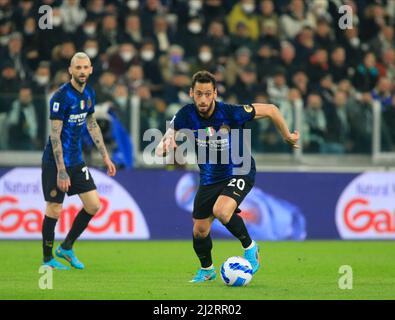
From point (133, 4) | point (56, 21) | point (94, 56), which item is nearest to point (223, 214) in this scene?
point (94, 56)

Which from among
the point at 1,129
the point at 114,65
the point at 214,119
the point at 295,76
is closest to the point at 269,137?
the point at 295,76

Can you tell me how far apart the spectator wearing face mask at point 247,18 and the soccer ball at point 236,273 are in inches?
396

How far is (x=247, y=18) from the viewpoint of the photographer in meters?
20.0

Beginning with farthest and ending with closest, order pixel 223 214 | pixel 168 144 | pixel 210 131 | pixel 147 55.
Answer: pixel 147 55 < pixel 210 131 < pixel 223 214 < pixel 168 144

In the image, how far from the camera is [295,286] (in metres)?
10.5

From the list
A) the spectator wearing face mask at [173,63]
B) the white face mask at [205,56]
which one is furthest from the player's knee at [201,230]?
the white face mask at [205,56]

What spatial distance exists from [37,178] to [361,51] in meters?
7.24

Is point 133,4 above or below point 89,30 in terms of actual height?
above

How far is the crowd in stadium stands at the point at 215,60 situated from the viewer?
1738cm

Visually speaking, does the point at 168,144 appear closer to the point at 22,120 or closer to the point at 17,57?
the point at 22,120

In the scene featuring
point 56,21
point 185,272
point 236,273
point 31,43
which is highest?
point 56,21

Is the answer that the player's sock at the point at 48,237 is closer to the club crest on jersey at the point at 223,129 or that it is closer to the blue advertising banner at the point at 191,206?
the club crest on jersey at the point at 223,129

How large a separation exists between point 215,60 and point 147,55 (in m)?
1.28

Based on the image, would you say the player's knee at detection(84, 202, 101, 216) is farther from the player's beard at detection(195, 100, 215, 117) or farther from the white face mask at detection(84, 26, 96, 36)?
the white face mask at detection(84, 26, 96, 36)
